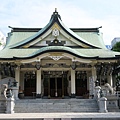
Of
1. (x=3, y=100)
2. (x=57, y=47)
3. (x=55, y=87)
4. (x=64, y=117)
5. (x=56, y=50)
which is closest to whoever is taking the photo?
(x=64, y=117)

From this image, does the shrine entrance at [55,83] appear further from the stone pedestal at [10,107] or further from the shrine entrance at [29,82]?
the stone pedestal at [10,107]

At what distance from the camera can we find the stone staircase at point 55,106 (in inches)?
620

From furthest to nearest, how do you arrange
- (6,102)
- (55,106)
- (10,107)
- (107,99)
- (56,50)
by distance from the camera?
(56,50) → (107,99) → (55,106) → (6,102) → (10,107)

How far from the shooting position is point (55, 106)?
16.3 m

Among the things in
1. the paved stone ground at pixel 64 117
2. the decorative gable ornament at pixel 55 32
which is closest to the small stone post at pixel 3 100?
the paved stone ground at pixel 64 117

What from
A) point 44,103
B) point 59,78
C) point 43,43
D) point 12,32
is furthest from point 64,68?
point 12,32

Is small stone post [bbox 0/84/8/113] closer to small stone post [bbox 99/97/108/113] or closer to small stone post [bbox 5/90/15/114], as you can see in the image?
small stone post [bbox 5/90/15/114]

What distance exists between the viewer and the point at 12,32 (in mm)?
27203

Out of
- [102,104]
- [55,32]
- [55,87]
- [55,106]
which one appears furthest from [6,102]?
[55,32]

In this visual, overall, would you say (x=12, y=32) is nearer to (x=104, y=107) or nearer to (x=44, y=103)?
(x=44, y=103)

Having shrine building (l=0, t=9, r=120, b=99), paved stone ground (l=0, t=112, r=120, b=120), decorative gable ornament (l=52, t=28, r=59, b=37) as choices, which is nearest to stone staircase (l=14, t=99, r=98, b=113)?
paved stone ground (l=0, t=112, r=120, b=120)

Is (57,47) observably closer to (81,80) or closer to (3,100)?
(81,80)

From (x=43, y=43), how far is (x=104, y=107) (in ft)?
33.1

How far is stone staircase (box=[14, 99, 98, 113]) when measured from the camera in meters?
15.8
